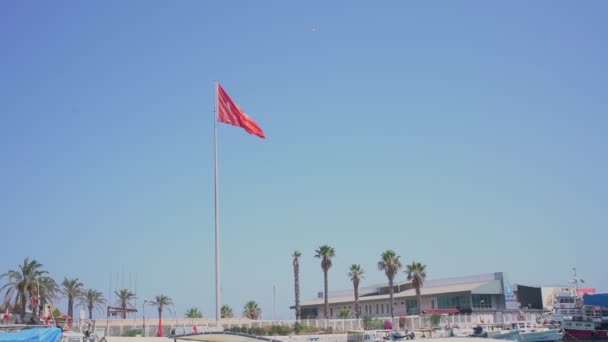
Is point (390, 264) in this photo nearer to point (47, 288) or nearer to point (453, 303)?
point (453, 303)

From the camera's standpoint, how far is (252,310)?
109 meters

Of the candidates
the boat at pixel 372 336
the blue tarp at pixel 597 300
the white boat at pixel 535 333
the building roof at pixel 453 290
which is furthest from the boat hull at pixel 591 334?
the boat at pixel 372 336

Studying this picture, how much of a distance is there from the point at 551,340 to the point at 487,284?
23242 millimetres

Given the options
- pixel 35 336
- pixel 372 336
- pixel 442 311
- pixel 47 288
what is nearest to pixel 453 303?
pixel 442 311

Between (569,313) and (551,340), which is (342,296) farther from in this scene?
(551,340)

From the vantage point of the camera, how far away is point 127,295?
95938mm

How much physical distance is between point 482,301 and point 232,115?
2674 inches

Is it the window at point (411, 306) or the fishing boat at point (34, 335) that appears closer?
the fishing boat at point (34, 335)

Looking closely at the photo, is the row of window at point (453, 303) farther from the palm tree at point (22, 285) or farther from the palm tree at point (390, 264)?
the palm tree at point (22, 285)

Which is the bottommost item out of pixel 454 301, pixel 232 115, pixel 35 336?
pixel 454 301

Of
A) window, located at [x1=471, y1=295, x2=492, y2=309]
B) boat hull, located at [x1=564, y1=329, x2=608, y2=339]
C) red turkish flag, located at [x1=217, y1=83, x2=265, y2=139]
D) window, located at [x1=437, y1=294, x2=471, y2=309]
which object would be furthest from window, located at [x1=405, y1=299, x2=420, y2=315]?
red turkish flag, located at [x1=217, y1=83, x2=265, y2=139]

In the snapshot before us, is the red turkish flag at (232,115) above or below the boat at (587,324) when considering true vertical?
above

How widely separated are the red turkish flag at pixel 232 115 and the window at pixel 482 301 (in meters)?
65.5

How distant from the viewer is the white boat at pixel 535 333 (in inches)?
2450
